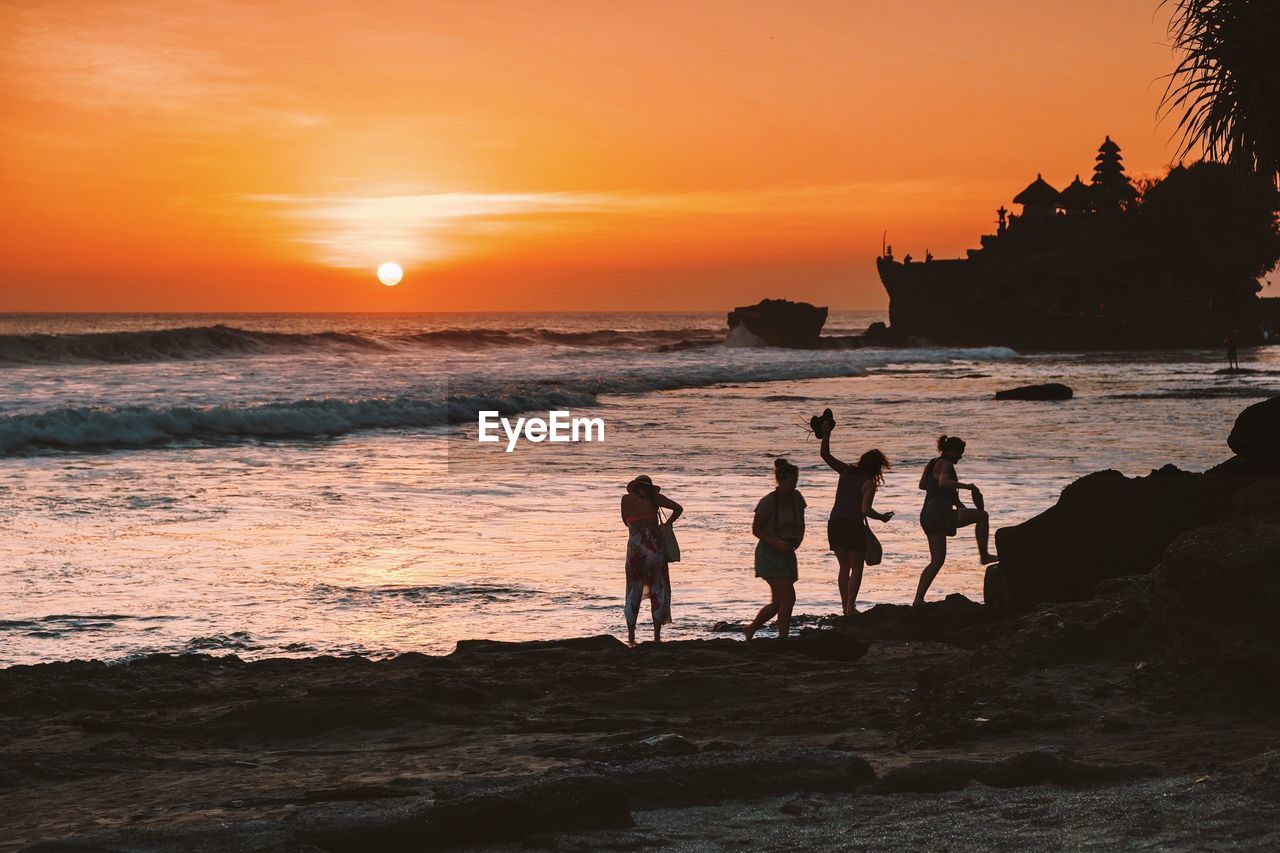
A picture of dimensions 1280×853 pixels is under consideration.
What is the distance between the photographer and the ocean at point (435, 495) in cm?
1023

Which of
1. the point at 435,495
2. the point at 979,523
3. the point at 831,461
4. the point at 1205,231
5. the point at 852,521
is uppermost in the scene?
the point at 1205,231

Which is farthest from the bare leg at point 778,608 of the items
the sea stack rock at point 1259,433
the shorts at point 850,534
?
the sea stack rock at point 1259,433

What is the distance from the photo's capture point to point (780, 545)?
31.4 ft

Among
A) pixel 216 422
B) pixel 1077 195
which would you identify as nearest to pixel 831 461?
pixel 216 422

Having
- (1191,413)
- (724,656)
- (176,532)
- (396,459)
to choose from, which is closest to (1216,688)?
(724,656)

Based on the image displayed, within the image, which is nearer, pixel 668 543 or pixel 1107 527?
pixel 1107 527

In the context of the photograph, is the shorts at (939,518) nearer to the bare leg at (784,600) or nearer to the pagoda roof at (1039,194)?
the bare leg at (784,600)

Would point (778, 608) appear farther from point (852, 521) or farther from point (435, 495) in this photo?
point (435, 495)

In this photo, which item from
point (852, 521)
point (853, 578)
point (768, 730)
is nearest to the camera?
point (768, 730)

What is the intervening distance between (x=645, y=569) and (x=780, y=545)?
973 mm

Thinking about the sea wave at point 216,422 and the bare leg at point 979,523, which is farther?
the sea wave at point 216,422

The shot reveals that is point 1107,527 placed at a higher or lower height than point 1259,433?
lower

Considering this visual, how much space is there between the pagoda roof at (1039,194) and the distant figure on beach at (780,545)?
109 m

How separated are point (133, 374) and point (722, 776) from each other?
4896cm
